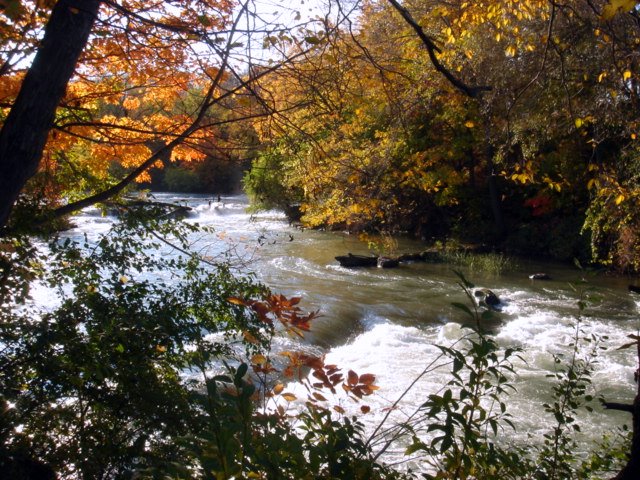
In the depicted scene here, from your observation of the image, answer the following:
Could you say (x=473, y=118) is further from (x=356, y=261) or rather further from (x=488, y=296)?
(x=488, y=296)

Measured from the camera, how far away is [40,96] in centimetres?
252

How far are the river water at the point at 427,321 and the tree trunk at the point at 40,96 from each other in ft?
8.15

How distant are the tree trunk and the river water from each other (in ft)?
8.15

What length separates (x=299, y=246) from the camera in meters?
19.3

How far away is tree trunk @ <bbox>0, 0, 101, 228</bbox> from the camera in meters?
2.49

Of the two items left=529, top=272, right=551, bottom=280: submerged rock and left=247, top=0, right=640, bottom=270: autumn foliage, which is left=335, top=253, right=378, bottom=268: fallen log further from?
left=529, top=272, right=551, bottom=280: submerged rock

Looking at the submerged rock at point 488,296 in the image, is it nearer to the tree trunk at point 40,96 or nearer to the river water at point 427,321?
the river water at point 427,321

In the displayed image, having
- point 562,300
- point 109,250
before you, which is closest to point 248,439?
point 109,250

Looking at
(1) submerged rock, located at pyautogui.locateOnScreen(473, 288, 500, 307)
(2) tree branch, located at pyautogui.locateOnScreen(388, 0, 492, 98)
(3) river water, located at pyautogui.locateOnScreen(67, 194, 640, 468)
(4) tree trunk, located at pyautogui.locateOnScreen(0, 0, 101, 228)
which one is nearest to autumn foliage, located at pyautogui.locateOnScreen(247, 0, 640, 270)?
(2) tree branch, located at pyautogui.locateOnScreen(388, 0, 492, 98)

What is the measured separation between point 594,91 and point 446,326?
16.0ft

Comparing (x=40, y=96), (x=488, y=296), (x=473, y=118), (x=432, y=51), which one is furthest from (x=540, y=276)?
(x=40, y=96)

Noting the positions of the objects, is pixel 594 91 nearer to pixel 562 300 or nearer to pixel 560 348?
pixel 560 348

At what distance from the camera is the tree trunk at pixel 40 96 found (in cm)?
249

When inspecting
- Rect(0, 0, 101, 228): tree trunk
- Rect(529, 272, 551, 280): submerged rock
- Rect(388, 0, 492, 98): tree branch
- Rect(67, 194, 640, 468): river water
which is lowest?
Rect(67, 194, 640, 468): river water
